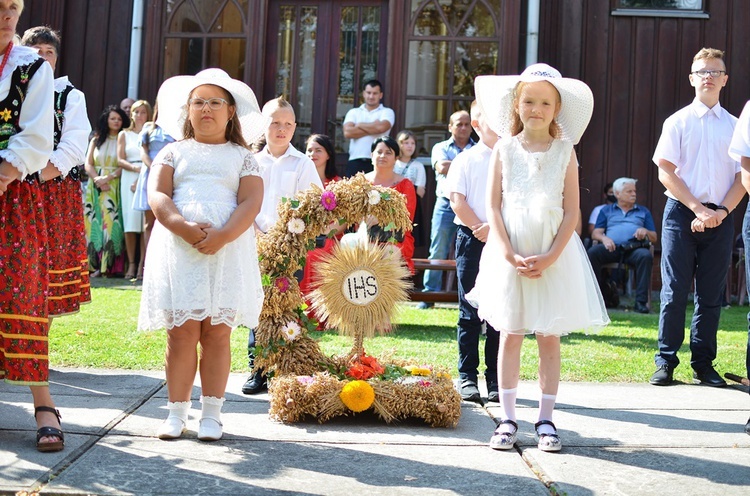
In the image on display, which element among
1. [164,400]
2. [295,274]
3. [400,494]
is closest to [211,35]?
[295,274]

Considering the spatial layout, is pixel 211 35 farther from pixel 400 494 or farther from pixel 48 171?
pixel 400 494

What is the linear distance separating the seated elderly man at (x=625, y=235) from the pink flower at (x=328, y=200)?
18.9 ft

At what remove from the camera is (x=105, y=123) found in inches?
430

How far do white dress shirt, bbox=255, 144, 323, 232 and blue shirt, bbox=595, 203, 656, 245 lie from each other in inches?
225

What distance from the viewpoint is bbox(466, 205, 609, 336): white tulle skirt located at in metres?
4.20

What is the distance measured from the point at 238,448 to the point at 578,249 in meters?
1.77

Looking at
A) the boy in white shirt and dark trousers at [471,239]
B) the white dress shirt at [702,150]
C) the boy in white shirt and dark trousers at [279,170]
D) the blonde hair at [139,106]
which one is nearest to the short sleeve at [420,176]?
the blonde hair at [139,106]

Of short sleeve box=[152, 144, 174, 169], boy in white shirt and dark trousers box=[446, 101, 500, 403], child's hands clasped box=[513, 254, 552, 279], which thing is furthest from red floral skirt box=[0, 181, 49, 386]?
boy in white shirt and dark trousers box=[446, 101, 500, 403]

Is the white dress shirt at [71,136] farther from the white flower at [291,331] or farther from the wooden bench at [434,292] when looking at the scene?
the wooden bench at [434,292]

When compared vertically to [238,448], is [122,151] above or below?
above

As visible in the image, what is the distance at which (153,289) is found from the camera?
407 cm

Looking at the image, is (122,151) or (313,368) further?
(122,151)

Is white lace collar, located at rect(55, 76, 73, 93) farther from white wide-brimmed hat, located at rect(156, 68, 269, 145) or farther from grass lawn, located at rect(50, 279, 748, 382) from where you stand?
grass lawn, located at rect(50, 279, 748, 382)

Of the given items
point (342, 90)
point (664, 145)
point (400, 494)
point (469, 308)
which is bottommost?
point (400, 494)
